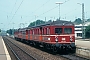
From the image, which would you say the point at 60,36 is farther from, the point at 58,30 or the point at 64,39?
the point at 58,30

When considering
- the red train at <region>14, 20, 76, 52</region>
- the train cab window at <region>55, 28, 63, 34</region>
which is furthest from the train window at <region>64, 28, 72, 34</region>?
the train cab window at <region>55, 28, 63, 34</region>

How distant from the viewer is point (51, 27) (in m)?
21.5

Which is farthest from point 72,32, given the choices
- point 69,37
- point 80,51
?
point 80,51

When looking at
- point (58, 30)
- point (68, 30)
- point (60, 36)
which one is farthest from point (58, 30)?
point (68, 30)

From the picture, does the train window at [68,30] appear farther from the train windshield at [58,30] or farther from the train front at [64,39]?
the train windshield at [58,30]

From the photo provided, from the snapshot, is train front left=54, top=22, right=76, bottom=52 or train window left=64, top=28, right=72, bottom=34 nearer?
train front left=54, top=22, right=76, bottom=52

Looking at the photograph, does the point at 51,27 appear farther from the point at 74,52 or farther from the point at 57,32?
the point at 74,52

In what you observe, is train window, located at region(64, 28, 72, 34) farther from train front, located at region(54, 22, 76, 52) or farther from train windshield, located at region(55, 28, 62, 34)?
train windshield, located at region(55, 28, 62, 34)

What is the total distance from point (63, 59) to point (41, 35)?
789 centimetres

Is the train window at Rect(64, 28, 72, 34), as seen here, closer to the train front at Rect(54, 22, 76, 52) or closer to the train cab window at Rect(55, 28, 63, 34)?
the train front at Rect(54, 22, 76, 52)

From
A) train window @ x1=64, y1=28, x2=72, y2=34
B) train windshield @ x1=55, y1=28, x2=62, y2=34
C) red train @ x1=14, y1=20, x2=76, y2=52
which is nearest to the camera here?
red train @ x1=14, y1=20, x2=76, y2=52

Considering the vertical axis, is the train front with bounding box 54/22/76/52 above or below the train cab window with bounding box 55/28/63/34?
below

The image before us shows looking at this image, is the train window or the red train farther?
the train window

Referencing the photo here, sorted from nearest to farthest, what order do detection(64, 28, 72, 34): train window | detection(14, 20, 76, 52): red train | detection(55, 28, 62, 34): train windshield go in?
detection(14, 20, 76, 52): red train → detection(55, 28, 62, 34): train windshield → detection(64, 28, 72, 34): train window
